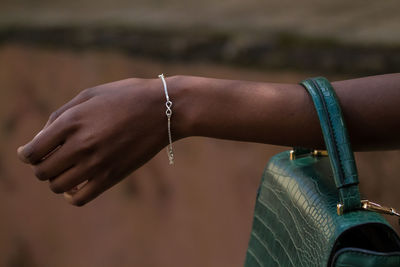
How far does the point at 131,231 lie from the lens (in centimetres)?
219

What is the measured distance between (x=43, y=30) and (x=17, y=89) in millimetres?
291

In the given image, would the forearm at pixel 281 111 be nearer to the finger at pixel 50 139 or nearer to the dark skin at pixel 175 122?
the dark skin at pixel 175 122

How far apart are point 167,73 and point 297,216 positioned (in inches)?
53.6

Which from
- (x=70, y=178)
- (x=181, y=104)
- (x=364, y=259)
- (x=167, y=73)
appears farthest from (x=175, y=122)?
(x=167, y=73)

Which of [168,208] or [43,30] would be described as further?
[43,30]

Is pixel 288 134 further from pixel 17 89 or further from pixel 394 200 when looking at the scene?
pixel 17 89

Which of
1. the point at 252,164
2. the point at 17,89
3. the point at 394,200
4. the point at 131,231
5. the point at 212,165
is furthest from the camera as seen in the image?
the point at 17,89

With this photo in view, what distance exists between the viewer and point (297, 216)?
2.31 ft

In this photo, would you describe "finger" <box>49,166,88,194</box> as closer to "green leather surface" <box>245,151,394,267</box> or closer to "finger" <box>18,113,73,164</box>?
"finger" <box>18,113,73,164</box>

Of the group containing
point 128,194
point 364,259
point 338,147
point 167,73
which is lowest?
point 364,259

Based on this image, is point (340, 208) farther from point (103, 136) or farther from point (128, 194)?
point (128, 194)

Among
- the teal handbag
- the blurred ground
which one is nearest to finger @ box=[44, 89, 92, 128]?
the teal handbag

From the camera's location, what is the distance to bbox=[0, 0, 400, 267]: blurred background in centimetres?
157

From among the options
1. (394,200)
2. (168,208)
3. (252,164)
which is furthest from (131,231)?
(394,200)
